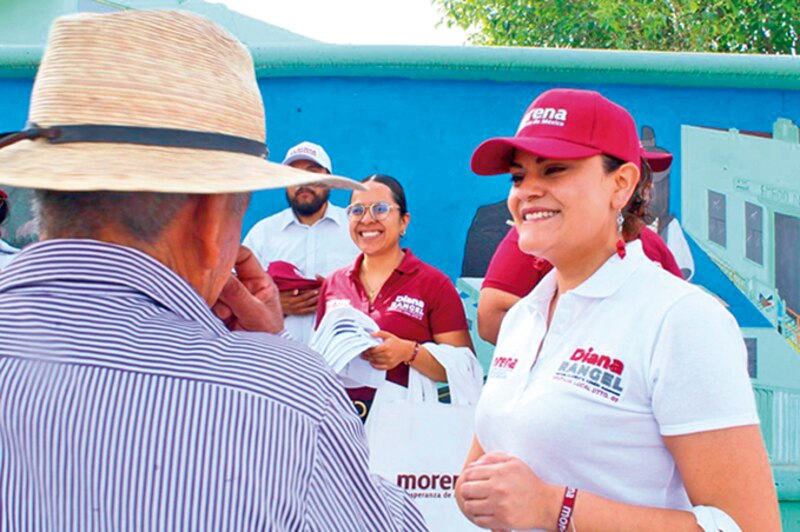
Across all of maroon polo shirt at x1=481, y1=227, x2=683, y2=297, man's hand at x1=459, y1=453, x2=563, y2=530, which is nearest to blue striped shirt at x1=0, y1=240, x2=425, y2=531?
man's hand at x1=459, y1=453, x2=563, y2=530

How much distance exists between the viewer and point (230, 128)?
1.31 m

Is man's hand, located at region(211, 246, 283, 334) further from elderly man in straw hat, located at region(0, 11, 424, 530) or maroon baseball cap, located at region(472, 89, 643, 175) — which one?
maroon baseball cap, located at region(472, 89, 643, 175)

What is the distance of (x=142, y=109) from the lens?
1.24m

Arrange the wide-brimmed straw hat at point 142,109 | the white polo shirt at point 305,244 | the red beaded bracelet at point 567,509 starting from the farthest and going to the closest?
the white polo shirt at point 305,244, the red beaded bracelet at point 567,509, the wide-brimmed straw hat at point 142,109

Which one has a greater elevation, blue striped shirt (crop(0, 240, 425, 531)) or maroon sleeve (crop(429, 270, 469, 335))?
blue striped shirt (crop(0, 240, 425, 531))

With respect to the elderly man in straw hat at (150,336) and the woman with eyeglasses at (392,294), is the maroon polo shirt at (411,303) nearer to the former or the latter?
the woman with eyeglasses at (392,294)

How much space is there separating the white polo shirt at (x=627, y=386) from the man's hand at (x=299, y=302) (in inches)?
93.0

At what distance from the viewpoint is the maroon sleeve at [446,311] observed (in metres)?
3.98

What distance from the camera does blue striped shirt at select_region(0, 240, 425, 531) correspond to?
102cm

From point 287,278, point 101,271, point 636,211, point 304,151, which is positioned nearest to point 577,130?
point 636,211

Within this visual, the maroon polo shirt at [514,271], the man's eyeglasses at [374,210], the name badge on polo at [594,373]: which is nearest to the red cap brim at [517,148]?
the name badge on polo at [594,373]

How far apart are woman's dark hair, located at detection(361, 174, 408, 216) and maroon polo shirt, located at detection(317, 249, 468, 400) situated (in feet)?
0.98

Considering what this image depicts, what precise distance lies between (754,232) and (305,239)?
2.36 metres

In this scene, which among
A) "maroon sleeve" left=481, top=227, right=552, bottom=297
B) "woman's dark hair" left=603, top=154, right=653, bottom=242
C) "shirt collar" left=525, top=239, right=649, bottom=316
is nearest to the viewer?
"shirt collar" left=525, top=239, right=649, bottom=316
